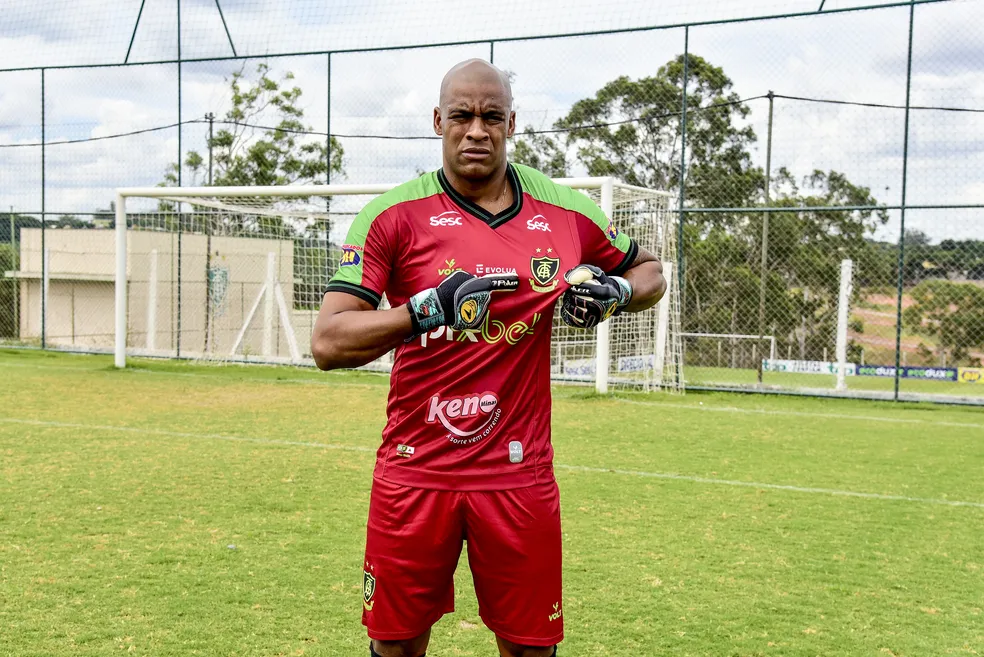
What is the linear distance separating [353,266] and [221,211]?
50.8 feet

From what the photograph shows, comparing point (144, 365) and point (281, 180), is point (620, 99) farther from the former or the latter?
point (144, 365)

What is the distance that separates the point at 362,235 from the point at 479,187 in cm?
38

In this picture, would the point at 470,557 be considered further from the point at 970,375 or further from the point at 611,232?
the point at 970,375

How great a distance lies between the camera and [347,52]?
641 inches

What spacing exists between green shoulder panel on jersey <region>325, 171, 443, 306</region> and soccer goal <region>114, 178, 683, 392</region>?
31.4ft

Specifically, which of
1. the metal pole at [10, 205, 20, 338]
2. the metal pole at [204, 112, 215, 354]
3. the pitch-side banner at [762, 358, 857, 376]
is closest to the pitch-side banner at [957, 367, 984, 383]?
the pitch-side banner at [762, 358, 857, 376]

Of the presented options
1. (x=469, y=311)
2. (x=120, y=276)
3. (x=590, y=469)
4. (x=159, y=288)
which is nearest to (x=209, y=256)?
(x=120, y=276)

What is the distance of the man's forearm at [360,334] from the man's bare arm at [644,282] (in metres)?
0.72

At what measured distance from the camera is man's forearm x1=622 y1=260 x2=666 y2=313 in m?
2.92

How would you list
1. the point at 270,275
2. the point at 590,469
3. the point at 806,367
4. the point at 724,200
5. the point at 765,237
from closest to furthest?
the point at 590,469 → the point at 806,367 → the point at 270,275 → the point at 765,237 → the point at 724,200

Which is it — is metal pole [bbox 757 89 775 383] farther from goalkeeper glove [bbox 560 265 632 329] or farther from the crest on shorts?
the crest on shorts

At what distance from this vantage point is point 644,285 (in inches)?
116

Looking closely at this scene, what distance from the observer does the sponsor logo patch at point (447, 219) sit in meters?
2.74

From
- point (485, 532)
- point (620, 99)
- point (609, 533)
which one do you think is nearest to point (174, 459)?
point (609, 533)
